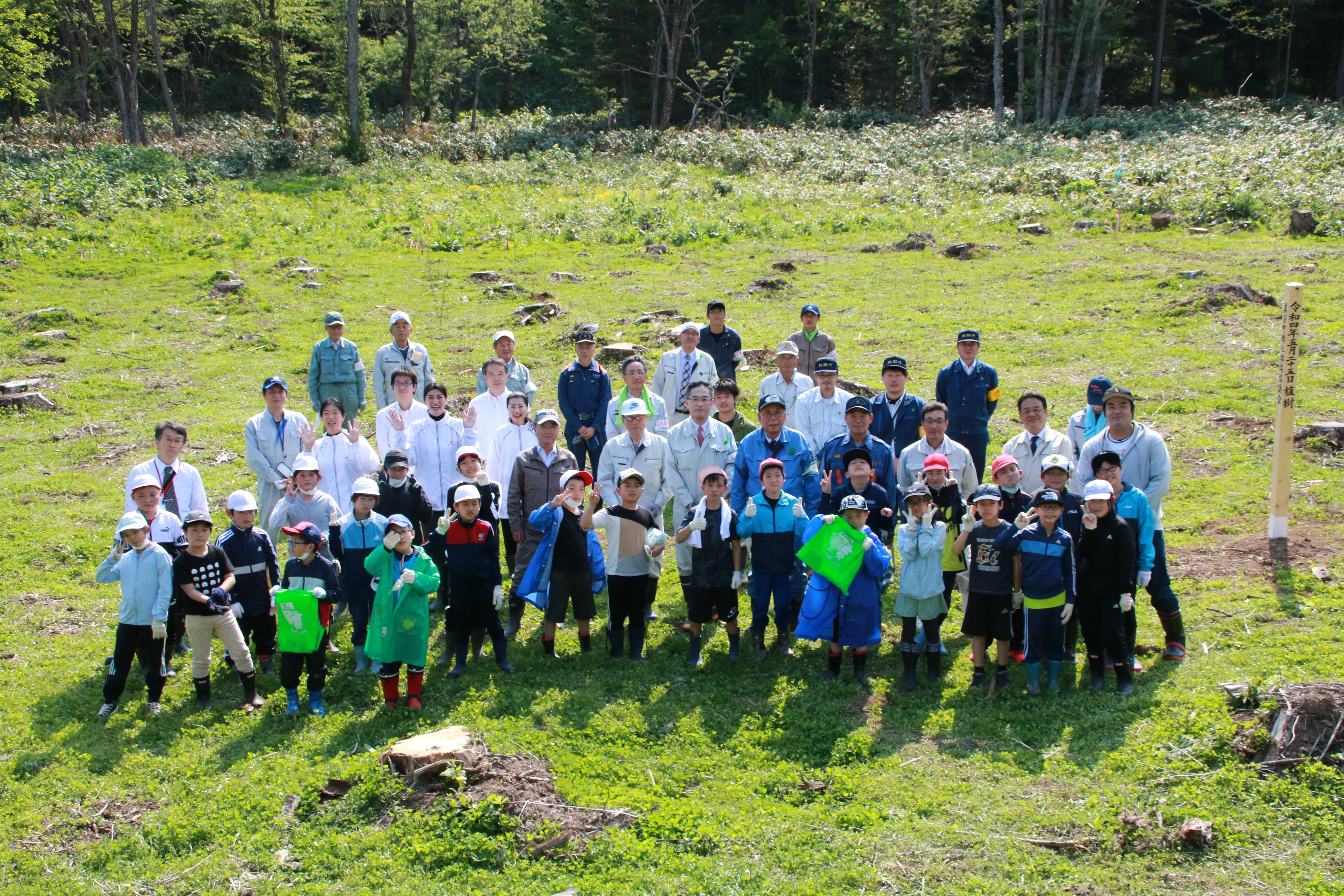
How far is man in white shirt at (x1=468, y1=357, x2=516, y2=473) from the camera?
9.76 m

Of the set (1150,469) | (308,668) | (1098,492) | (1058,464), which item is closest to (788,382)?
(1058,464)

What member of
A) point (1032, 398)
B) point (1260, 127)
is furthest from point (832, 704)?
point (1260, 127)

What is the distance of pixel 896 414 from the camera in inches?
370

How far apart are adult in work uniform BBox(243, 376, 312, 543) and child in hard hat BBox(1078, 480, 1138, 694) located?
6.85 meters

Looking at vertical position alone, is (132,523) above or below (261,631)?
above

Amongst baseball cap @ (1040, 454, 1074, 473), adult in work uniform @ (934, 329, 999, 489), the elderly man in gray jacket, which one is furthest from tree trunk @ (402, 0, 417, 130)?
baseball cap @ (1040, 454, 1074, 473)

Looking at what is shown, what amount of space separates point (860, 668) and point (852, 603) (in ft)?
1.99

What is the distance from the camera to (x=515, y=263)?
875 inches

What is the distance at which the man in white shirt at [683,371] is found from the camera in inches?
408

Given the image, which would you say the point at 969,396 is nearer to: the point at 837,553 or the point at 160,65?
the point at 837,553

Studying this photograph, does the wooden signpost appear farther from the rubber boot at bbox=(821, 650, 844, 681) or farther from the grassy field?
the rubber boot at bbox=(821, 650, 844, 681)

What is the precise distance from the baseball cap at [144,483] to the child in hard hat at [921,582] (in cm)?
593

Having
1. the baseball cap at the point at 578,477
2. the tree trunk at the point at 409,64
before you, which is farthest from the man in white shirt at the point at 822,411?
the tree trunk at the point at 409,64

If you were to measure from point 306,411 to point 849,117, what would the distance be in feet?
111
